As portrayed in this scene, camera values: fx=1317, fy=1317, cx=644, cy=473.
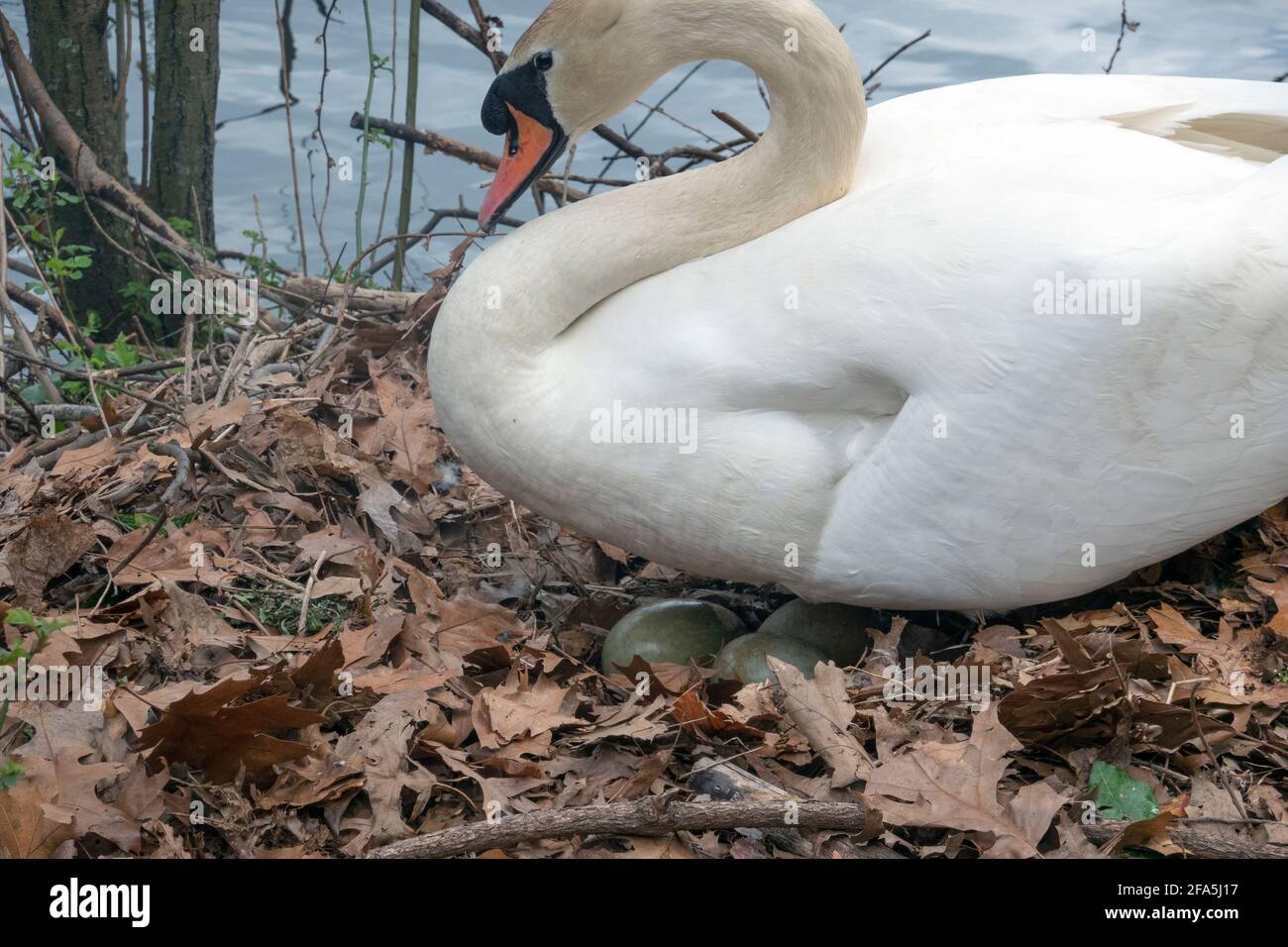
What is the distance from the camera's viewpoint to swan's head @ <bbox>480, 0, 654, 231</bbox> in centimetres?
333

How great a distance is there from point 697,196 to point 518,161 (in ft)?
1.58

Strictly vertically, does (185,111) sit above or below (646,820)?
above

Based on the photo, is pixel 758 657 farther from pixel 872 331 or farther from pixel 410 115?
pixel 410 115

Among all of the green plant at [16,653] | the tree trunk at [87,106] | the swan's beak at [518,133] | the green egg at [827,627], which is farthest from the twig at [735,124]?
the green plant at [16,653]

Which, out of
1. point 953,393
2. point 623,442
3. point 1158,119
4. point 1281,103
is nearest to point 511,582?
point 623,442

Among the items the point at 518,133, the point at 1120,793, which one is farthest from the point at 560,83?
the point at 1120,793

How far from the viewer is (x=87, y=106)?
5.81 m

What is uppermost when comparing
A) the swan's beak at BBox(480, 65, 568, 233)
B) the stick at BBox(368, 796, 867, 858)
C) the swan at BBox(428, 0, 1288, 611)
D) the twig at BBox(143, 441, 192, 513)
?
the swan's beak at BBox(480, 65, 568, 233)

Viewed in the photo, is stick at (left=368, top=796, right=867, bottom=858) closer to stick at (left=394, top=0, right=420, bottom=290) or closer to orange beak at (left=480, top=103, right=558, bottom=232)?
orange beak at (left=480, top=103, right=558, bottom=232)

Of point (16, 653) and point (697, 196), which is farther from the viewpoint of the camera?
point (697, 196)

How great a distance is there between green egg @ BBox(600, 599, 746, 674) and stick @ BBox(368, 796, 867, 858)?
0.94 m

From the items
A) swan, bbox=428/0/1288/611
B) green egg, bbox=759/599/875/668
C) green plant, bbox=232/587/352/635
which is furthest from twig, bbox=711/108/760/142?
green plant, bbox=232/587/352/635

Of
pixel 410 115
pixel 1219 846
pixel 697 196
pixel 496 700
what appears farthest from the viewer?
pixel 410 115
